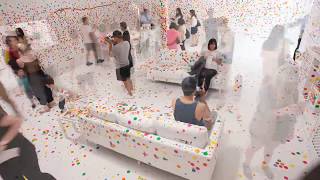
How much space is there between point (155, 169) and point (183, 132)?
32.3 inches

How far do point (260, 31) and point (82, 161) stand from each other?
22.4ft

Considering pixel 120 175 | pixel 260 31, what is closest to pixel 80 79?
pixel 120 175

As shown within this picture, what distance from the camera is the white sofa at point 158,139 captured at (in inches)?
86.2

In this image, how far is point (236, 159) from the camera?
9.09ft

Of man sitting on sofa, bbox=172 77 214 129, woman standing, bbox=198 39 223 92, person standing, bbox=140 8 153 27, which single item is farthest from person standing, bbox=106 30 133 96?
person standing, bbox=140 8 153 27

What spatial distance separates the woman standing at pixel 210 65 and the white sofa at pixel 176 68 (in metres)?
0.41

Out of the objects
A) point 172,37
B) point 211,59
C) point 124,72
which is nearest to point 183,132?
point 211,59

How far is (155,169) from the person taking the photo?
2727 mm

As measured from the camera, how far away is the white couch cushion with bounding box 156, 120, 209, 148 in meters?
2.19

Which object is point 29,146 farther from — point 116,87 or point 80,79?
point 80,79

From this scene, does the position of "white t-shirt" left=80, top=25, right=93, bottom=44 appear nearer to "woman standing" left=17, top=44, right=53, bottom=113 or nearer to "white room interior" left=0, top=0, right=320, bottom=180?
"white room interior" left=0, top=0, right=320, bottom=180

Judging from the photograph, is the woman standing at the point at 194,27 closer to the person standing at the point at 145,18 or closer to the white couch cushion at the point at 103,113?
the person standing at the point at 145,18

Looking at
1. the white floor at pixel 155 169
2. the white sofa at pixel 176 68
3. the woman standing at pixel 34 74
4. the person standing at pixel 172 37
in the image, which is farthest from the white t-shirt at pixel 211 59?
the woman standing at pixel 34 74

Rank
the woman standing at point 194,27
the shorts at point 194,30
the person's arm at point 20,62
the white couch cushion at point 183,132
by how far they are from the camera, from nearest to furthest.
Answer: the white couch cushion at point 183,132 → the person's arm at point 20,62 → the woman standing at point 194,27 → the shorts at point 194,30
